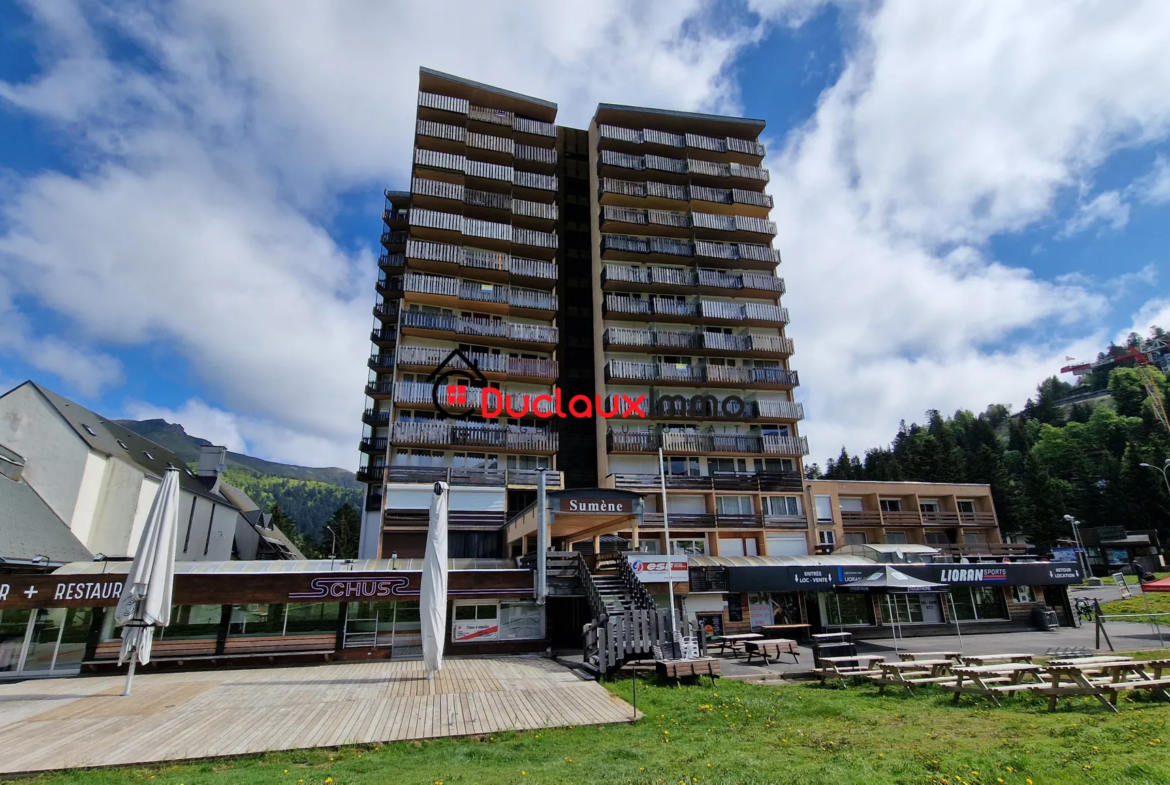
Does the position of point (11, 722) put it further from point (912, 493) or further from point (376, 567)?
point (912, 493)

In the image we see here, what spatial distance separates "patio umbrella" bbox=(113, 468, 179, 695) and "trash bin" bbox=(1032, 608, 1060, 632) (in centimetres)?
3528

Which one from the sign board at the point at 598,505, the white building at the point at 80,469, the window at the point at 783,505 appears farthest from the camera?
the window at the point at 783,505

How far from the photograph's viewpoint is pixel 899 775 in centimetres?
686

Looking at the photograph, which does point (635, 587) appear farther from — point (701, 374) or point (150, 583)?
point (701, 374)

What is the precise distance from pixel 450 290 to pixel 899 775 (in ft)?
105

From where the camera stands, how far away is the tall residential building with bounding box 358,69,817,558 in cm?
3241

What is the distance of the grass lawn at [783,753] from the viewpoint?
6906 millimetres

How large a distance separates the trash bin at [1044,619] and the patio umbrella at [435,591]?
2914cm

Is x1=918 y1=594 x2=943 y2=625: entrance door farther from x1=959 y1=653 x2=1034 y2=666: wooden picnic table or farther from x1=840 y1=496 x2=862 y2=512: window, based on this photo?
x1=959 y1=653 x2=1034 y2=666: wooden picnic table

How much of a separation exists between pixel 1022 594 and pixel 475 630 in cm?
2729

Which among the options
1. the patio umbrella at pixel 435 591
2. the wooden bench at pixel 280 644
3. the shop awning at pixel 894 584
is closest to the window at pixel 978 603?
the shop awning at pixel 894 584

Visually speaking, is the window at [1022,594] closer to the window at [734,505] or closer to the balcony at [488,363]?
the window at [734,505]

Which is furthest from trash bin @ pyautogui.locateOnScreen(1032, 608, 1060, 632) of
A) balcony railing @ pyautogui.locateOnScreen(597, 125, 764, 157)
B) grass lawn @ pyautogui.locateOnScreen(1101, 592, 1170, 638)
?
balcony railing @ pyautogui.locateOnScreen(597, 125, 764, 157)

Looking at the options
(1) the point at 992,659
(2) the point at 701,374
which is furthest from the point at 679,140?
(1) the point at 992,659
